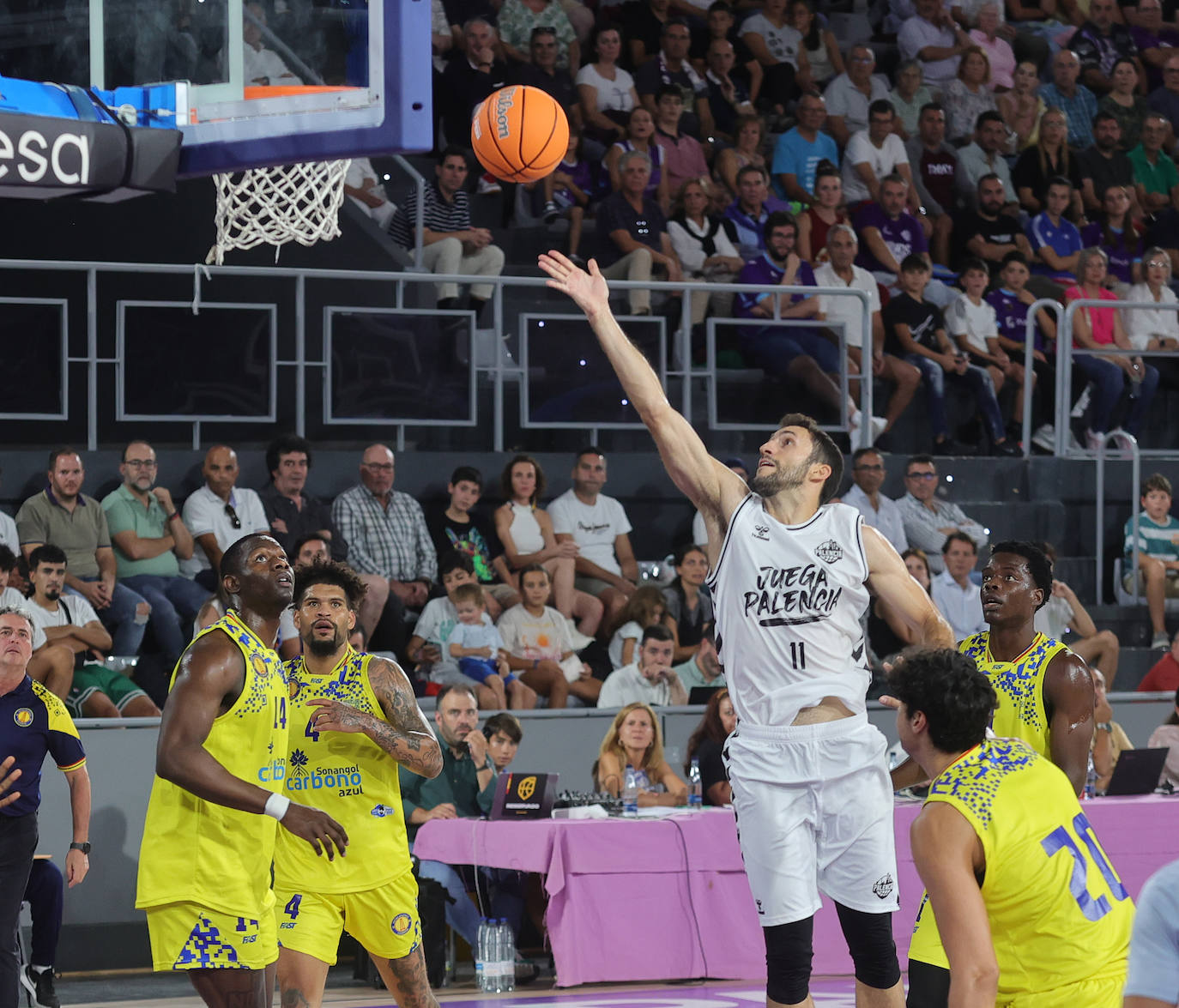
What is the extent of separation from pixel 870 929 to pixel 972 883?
168 cm

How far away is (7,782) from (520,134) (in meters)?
4.03

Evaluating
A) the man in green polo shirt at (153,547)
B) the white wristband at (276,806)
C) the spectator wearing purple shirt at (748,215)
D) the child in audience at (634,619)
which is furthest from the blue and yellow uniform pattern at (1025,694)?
the spectator wearing purple shirt at (748,215)

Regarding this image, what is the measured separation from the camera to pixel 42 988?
909 centimetres

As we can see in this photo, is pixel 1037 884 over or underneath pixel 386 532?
underneath

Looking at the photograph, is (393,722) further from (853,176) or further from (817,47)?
(817,47)

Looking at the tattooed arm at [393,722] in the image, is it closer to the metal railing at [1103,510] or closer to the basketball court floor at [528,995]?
the basketball court floor at [528,995]

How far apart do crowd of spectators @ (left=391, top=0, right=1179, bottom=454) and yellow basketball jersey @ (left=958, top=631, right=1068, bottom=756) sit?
8.22 metres

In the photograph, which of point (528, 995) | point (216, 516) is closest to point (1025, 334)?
point (216, 516)

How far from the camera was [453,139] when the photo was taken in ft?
50.2

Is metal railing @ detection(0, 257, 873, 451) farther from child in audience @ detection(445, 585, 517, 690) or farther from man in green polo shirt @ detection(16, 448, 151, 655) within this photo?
child in audience @ detection(445, 585, 517, 690)

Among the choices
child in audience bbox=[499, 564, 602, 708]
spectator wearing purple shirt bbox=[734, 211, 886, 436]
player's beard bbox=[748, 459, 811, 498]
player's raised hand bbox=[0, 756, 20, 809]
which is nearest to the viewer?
player's beard bbox=[748, 459, 811, 498]

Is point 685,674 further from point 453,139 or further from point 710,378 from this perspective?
point 453,139

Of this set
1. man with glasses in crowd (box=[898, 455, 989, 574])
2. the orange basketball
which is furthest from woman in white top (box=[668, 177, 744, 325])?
the orange basketball

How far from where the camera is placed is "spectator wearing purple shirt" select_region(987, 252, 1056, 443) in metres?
15.8
